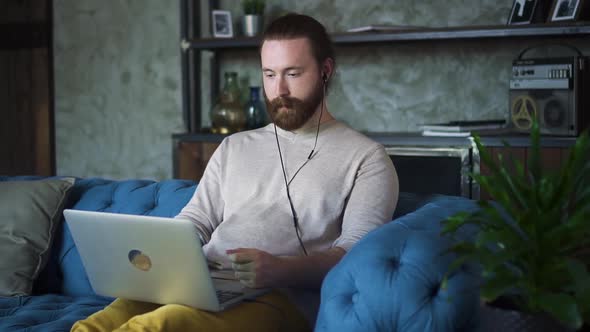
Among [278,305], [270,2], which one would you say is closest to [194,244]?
[278,305]

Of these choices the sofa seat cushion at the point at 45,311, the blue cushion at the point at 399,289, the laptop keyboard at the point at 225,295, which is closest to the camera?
the blue cushion at the point at 399,289

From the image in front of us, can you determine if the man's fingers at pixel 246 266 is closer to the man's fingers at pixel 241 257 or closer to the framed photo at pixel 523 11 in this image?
the man's fingers at pixel 241 257

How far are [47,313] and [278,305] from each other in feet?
2.27

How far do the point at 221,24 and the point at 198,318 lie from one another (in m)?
2.74

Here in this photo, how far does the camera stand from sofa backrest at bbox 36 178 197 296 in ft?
7.51

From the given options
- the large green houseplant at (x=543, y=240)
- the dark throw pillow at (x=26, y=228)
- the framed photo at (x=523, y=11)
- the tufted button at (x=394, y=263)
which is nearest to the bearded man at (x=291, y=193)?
the tufted button at (x=394, y=263)

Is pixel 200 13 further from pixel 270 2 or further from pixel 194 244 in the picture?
pixel 194 244

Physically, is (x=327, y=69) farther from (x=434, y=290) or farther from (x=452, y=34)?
(x=452, y=34)

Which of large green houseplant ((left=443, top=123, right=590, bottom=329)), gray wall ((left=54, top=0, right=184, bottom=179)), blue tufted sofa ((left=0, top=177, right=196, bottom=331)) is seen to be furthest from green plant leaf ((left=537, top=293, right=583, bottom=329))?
gray wall ((left=54, top=0, right=184, bottom=179))

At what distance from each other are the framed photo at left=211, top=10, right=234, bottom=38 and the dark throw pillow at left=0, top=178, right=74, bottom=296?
1.88 m

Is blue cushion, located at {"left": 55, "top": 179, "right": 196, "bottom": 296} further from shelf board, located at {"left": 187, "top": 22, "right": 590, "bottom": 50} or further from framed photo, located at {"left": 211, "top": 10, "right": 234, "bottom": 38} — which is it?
framed photo, located at {"left": 211, "top": 10, "right": 234, "bottom": 38}

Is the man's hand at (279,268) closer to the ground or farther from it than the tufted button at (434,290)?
closer to the ground

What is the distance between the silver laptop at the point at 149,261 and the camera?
4.87ft

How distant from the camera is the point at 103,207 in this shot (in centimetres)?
237
